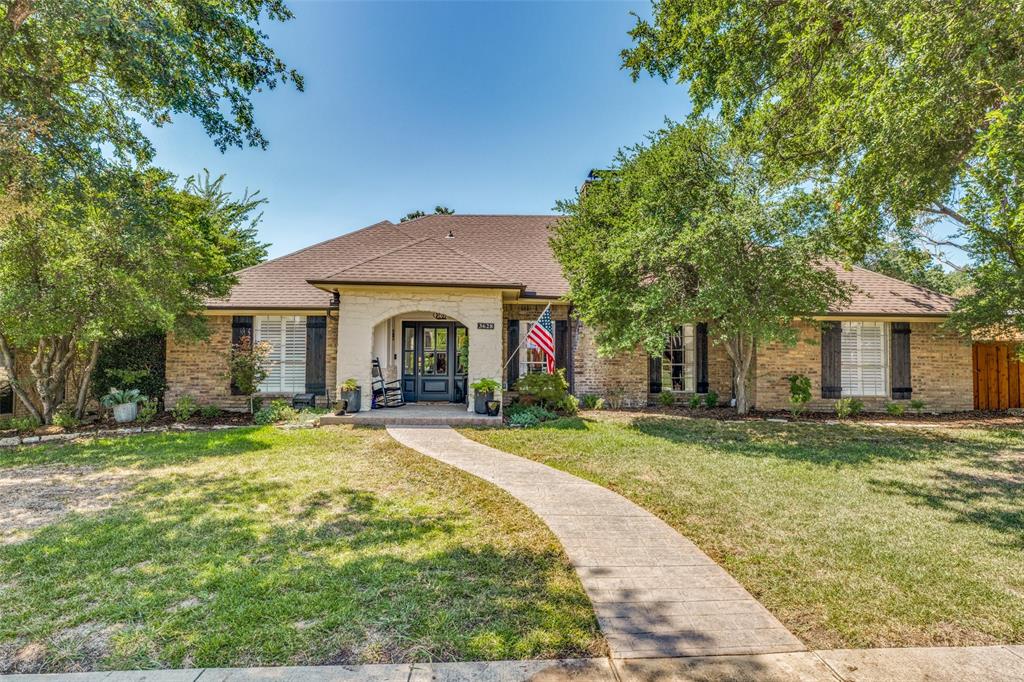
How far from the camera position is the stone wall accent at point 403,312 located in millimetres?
10992

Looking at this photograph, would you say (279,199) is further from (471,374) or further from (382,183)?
(471,374)

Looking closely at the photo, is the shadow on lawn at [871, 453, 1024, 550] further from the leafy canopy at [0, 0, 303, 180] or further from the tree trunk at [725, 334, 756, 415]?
the leafy canopy at [0, 0, 303, 180]

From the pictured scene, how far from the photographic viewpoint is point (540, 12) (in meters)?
10.0

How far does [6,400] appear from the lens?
11.8m

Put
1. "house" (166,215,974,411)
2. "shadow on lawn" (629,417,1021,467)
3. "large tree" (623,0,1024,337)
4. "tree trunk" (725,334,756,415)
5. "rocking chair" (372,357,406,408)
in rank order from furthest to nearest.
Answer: "house" (166,215,974,411) → "tree trunk" (725,334,756,415) → "rocking chair" (372,357,406,408) → "shadow on lawn" (629,417,1021,467) → "large tree" (623,0,1024,337)

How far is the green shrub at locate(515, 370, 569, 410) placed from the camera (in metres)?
12.0

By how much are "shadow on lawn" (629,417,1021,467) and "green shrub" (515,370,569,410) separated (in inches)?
78.5

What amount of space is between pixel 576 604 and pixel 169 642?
8.37 ft

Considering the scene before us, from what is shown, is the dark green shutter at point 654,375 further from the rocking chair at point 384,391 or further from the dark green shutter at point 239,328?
the dark green shutter at point 239,328

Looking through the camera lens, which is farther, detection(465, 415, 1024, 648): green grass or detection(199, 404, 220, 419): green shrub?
detection(199, 404, 220, 419): green shrub

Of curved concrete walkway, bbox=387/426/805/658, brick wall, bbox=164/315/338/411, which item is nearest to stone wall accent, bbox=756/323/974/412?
curved concrete walkway, bbox=387/426/805/658

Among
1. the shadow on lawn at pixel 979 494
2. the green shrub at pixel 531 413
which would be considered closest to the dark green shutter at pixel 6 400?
the green shrub at pixel 531 413

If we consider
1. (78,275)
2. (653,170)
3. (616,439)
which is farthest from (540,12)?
(78,275)

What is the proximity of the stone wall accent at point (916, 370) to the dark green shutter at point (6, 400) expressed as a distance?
1975 cm
